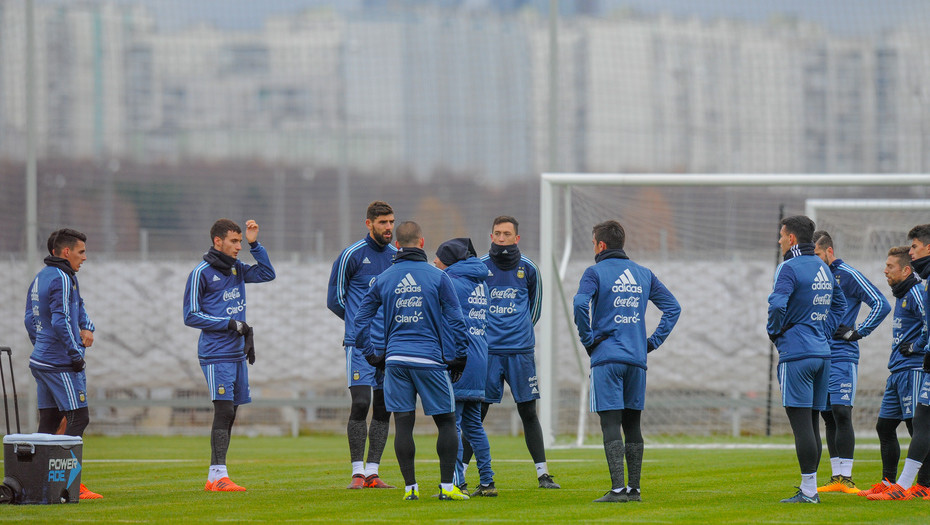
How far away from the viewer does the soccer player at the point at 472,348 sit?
30.2ft

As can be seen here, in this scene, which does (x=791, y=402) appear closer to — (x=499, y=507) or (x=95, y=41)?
(x=499, y=507)

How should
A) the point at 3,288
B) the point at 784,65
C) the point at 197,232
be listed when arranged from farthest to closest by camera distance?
the point at 784,65 < the point at 197,232 < the point at 3,288

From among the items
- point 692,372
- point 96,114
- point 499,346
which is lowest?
point 692,372

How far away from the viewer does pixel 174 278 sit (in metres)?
20.5

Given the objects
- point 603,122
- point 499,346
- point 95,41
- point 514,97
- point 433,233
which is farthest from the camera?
point 603,122

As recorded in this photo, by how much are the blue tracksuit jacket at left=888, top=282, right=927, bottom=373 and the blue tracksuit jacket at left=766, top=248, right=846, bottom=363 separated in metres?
1.02

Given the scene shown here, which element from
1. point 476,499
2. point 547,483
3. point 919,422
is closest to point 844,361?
point 919,422

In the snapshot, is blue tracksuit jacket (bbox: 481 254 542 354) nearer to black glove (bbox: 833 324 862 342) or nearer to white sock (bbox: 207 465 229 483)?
white sock (bbox: 207 465 229 483)

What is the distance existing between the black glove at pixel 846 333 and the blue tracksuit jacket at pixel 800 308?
3.81 ft

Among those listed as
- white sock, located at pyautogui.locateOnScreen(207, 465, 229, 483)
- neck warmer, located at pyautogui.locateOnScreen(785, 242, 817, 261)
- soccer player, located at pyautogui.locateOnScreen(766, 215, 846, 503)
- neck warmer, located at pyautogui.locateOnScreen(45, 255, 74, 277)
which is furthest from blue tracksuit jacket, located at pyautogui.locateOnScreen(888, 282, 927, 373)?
neck warmer, located at pyautogui.locateOnScreen(45, 255, 74, 277)

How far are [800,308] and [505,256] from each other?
8.53 feet

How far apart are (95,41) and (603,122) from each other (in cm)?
1456

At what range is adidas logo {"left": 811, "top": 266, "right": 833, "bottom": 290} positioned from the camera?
885 cm

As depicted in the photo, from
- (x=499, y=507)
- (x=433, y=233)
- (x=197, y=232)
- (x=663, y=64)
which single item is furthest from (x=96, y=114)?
(x=499, y=507)
